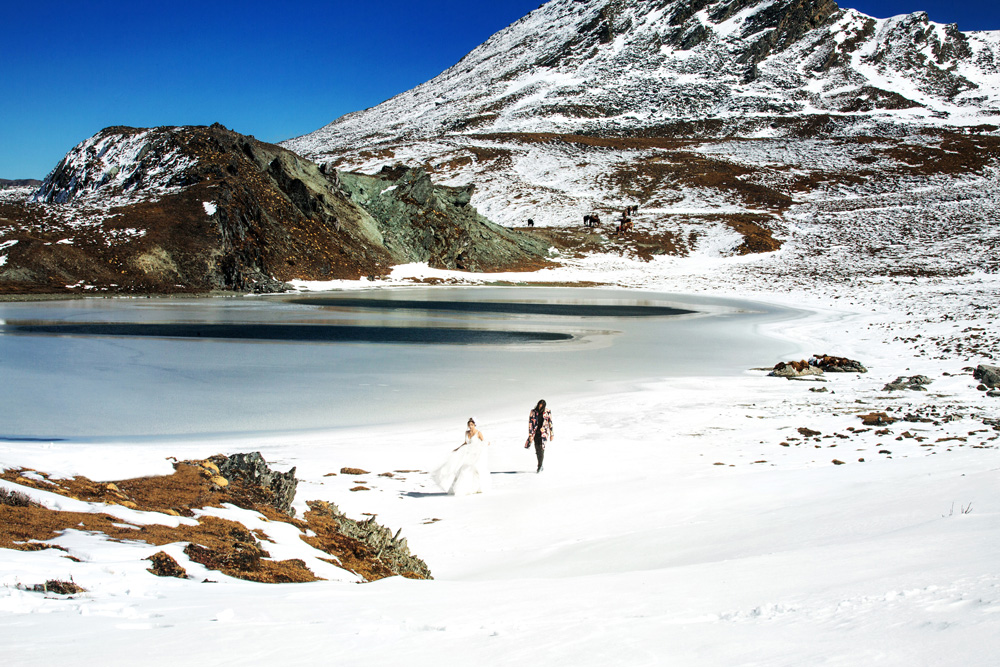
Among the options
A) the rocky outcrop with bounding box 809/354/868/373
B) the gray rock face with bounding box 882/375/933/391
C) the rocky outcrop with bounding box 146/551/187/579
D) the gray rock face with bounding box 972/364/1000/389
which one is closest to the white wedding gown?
the rocky outcrop with bounding box 146/551/187/579

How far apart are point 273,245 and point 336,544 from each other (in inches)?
1782

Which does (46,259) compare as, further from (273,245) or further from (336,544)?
(336,544)

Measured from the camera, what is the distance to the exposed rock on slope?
135ft

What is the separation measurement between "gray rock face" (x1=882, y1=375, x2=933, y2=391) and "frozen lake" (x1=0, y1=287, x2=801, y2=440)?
3577 mm

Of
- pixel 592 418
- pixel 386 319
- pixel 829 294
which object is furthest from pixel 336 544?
pixel 829 294

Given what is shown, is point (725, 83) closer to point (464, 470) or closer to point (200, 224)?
point (200, 224)

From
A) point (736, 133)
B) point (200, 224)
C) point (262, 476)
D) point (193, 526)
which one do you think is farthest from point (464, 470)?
point (736, 133)

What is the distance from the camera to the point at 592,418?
43.3 feet

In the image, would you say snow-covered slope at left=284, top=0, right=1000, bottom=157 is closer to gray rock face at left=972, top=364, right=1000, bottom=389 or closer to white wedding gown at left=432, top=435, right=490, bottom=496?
gray rock face at left=972, top=364, right=1000, bottom=389

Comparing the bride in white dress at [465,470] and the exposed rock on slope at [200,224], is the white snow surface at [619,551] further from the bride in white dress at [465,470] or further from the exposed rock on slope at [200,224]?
the exposed rock on slope at [200,224]

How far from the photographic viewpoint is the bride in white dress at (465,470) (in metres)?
9.16

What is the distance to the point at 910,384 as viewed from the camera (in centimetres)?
1529

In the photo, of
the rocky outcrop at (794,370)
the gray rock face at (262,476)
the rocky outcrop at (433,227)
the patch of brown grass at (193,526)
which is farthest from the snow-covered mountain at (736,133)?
the patch of brown grass at (193,526)

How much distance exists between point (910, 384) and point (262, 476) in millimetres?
13226
